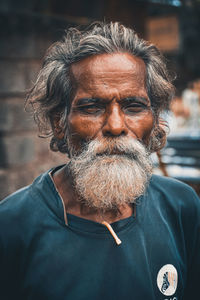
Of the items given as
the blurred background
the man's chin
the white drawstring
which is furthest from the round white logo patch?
the blurred background

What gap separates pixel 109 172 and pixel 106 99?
1.16ft

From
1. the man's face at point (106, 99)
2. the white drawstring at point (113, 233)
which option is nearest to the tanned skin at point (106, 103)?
the man's face at point (106, 99)

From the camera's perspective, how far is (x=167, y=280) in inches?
61.1

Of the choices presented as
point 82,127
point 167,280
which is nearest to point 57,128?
point 82,127

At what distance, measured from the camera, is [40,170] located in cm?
371

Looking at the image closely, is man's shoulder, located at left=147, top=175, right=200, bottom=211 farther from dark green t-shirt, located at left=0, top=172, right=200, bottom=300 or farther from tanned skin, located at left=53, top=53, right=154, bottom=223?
tanned skin, located at left=53, top=53, right=154, bottom=223

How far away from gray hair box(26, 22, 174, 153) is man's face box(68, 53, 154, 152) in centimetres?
5

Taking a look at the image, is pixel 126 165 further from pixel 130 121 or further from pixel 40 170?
pixel 40 170

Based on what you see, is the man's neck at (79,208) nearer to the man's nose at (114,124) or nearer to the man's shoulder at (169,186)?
the man's shoulder at (169,186)

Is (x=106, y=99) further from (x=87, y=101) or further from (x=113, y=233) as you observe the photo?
(x=113, y=233)

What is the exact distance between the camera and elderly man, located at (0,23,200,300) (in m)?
1.47

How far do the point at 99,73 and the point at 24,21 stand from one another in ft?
7.63

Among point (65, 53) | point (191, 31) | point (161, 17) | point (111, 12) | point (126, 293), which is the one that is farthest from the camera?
point (191, 31)

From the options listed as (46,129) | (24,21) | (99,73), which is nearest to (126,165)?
(99,73)
